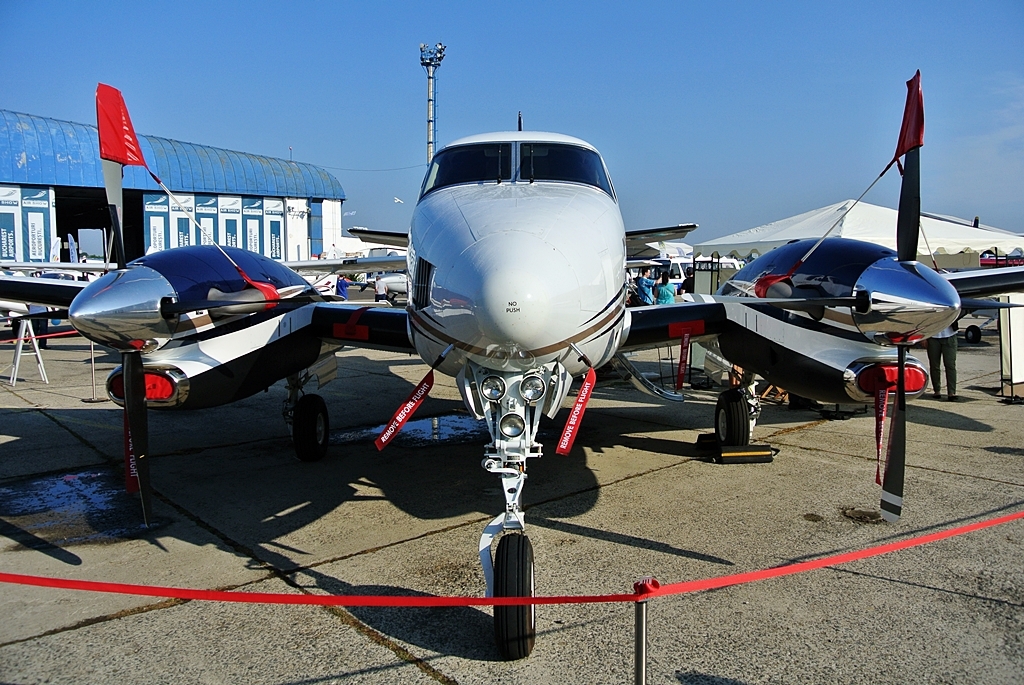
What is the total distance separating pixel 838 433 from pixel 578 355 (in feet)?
20.2

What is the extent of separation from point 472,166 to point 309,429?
359 cm

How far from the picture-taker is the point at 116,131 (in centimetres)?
552

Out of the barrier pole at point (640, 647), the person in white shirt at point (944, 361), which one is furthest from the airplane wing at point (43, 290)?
the person in white shirt at point (944, 361)

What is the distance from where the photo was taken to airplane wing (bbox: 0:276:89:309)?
669 centimetres

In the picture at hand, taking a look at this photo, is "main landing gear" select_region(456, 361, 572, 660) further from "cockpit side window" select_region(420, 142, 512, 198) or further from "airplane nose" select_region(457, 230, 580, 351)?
"cockpit side window" select_region(420, 142, 512, 198)

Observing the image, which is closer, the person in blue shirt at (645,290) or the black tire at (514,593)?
the black tire at (514,593)

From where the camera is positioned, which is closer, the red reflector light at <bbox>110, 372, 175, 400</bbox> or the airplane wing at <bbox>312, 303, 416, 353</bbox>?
→ the red reflector light at <bbox>110, 372, 175, 400</bbox>

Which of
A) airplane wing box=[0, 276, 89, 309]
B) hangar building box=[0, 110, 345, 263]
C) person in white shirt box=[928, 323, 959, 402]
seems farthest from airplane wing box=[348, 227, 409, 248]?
hangar building box=[0, 110, 345, 263]

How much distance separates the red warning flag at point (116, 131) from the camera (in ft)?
17.8

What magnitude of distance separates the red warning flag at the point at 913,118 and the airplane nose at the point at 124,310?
5.65 meters

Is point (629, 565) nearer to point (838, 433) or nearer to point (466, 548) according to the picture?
point (466, 548)

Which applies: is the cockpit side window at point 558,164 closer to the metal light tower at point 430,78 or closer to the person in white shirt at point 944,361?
the person in white shirt at point 944,361

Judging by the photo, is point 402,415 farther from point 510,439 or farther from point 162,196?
point 162,196

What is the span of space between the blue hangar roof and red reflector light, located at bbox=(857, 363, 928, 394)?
34.6m
